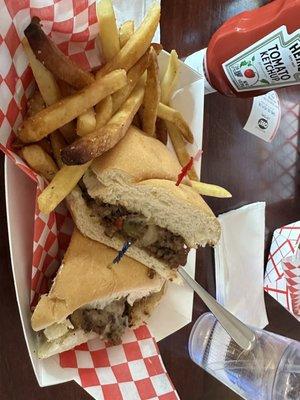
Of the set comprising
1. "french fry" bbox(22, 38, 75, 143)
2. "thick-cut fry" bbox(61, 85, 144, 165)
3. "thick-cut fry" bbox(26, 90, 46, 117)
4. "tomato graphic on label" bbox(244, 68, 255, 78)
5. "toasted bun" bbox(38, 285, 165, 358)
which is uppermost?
"french fry" bbox(22, 38, 75, 143)

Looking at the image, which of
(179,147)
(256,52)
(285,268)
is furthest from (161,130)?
(285,268)

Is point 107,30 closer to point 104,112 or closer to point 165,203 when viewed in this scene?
point 104,112

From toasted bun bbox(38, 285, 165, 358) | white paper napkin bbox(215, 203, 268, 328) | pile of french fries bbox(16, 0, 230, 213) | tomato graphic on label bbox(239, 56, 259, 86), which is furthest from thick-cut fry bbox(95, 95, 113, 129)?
white paper napkin bbox(215, 203, 268, 328)

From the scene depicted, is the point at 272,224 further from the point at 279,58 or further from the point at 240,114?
the point at 279,58

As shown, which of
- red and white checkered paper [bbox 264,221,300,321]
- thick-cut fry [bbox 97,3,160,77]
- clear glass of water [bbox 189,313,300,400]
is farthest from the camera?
red and white checkered paper [bbox 264,221,300,321]

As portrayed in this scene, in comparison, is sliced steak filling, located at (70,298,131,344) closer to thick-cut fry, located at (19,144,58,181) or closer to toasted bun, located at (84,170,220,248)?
toasted bun, located at (84,170,220,248)

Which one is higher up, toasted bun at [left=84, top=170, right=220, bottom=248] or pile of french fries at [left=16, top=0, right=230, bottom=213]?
pile of french fries at [left=16, top=0, right=230, bottom=213]
